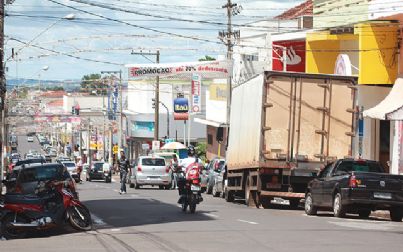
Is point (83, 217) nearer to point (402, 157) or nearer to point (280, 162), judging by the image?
point (280, 162)

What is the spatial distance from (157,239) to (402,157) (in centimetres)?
2066

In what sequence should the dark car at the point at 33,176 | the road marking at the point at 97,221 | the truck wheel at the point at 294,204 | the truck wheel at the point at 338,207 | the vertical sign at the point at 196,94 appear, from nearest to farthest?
the road marking at the point at 97,221 < the dark car at the point at 33,176 < the truck wheel at the point at 338,207 < the truck wheel at the point at 294,204 < the vertical sign at the point at 196,94

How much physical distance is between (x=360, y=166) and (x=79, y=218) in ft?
30.2

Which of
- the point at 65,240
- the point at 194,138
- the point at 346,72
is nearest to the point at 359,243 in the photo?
the point at 65,240

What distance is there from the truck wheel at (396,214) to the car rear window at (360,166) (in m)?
1.32

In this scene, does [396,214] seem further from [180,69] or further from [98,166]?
[98,166]

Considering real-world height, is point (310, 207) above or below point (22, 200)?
below

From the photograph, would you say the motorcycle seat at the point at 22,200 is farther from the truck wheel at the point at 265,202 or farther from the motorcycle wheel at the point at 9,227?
the truck wheel at the point at 265,202

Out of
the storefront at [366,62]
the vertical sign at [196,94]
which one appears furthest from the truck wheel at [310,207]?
the vertical sign at [196,94]

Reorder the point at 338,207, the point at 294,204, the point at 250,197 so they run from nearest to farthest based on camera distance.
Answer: the point at 338,207, the point at 250,197, the point at 294,204

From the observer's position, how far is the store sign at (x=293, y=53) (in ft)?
162

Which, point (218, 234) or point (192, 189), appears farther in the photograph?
point (192, 189)

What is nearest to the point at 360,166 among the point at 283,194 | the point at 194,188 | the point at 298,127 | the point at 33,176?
the point at 298,127

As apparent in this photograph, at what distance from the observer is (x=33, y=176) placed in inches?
937
